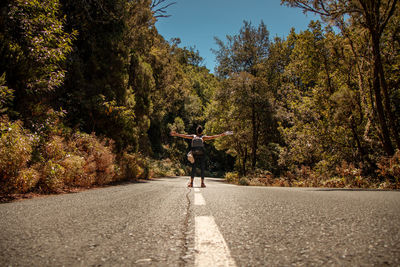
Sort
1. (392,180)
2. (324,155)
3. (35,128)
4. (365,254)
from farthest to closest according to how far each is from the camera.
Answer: (324,155) < (392,180) < (35,128) < (365,254)

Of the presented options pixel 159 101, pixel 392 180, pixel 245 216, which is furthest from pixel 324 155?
pixel 159 101

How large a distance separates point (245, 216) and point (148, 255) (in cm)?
143

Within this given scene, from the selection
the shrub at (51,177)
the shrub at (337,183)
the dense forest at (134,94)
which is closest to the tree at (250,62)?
the dense forest at (134,94)

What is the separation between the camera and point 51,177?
610 centimetres

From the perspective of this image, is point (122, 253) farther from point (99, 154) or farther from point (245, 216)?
point (99, 154)

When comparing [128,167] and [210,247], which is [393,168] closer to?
[210,247]

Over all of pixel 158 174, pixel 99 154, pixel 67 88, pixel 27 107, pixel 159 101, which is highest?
pixel 159 101

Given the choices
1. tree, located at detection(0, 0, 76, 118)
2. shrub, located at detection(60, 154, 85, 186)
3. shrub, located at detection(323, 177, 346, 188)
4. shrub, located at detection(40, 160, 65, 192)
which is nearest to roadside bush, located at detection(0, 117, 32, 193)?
shrub, located at detection(40, 160, 65, 192)

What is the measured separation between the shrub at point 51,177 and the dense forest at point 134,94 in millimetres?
25

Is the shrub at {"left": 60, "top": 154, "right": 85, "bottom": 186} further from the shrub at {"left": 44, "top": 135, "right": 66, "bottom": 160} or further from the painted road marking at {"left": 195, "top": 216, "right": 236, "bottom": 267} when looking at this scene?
the painted road marking at {"left": 195, "top": 216, "right": 236, "bottom": 267}

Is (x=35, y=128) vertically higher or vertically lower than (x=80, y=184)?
higher

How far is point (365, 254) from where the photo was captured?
133 cm

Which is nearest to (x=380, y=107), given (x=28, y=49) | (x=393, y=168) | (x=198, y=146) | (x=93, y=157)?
(x=393, y=168)

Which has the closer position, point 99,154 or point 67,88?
point 99,154
